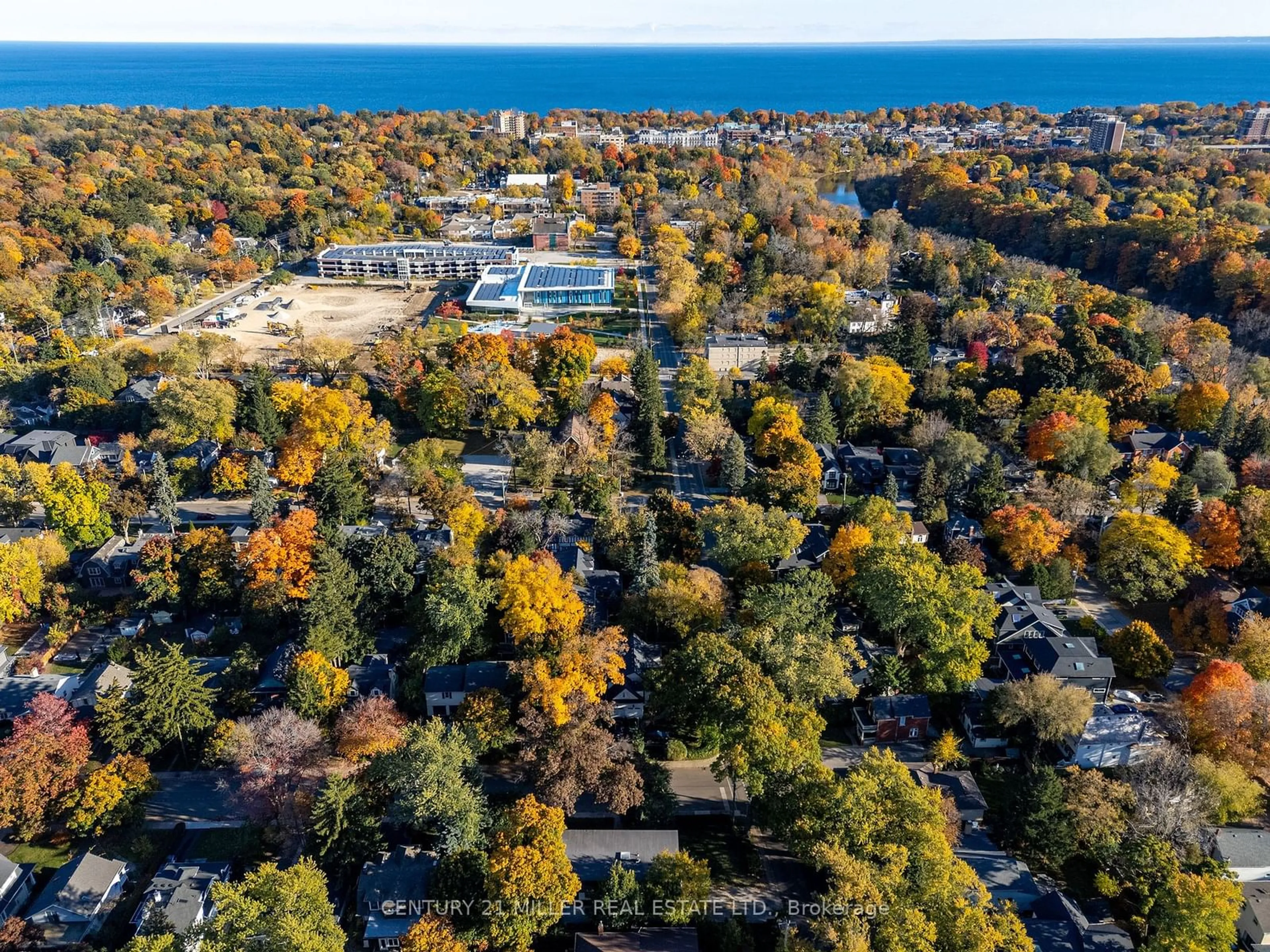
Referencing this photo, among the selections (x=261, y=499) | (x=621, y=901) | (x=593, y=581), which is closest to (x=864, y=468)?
(x=593, y=581)

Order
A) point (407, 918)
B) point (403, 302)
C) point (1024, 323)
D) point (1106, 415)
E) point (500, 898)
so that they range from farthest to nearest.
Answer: point (403, 302), point (1024, 323), point (1106, 415), point (407, 918), point (500, 898)

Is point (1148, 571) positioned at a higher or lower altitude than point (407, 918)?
higher

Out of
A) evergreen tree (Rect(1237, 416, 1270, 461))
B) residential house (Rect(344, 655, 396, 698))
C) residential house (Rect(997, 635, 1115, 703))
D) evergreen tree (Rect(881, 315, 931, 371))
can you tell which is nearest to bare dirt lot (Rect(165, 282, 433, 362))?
residential house (Rect(344, 655, 396, 698))

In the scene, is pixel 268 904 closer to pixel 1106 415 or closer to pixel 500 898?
pixel 500 898

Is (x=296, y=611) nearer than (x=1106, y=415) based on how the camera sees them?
Yes

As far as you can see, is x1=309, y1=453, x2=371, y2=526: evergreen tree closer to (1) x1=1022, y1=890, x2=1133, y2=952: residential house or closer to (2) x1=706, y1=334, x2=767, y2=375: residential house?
(2) x1=706, y1=334, x2=767, y2=375: residential house

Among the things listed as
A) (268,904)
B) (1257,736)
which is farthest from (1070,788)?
(268,904)
